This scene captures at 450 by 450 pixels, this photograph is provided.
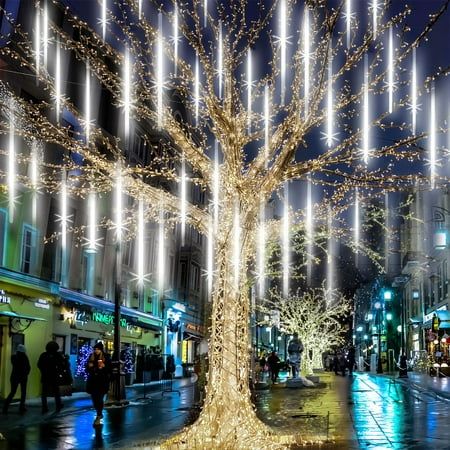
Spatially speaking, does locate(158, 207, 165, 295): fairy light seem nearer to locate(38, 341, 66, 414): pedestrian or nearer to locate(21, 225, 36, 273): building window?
locate(21, 225, 36, 273): building window

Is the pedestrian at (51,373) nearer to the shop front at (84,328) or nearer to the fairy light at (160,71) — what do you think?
the shop front at (84,328)

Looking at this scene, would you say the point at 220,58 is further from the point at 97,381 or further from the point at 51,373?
the point at 51,373

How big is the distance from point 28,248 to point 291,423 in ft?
43.8

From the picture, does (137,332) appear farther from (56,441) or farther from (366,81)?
(366,81)

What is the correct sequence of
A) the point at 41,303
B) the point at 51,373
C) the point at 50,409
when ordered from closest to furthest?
the point at 51,373, the point at 50,409, the point at 41,303

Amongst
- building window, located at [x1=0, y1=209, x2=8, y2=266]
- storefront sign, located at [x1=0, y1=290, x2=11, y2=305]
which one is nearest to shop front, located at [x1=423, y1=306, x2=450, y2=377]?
building window, located at [x1=0, y1=209, x2=8, y2=266]

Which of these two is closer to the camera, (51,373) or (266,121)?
(266,121)

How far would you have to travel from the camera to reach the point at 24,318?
71.1 feet

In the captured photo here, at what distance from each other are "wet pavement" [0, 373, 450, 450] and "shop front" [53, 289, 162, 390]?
17.1 ft

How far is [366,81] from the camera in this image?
10.8 metres

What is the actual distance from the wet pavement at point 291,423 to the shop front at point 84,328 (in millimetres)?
5200

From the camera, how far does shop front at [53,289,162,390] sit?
28.0 meters

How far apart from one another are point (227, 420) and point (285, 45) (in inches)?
213

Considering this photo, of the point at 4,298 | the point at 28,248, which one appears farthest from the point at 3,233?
the point at 4,298
